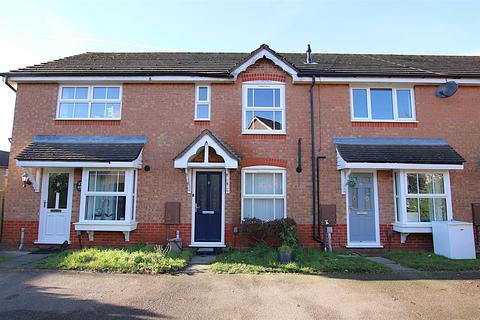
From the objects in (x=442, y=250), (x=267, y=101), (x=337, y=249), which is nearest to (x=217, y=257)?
(x=337, y=249)

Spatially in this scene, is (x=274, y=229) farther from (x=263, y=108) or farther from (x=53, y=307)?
(x=53, y=307)

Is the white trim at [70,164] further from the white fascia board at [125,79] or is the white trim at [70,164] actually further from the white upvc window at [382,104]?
the white upvc window at [382,104]

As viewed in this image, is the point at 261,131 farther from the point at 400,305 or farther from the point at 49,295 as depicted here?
the point at 49,295

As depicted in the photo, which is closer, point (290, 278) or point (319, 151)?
point (290, 278)

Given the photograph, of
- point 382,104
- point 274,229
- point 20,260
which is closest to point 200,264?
point 274,229

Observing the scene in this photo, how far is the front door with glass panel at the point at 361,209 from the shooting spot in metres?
9.34

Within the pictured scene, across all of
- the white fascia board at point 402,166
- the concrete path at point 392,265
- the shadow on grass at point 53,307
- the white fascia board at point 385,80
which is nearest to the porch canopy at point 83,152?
the shadow on grass at point 53,307

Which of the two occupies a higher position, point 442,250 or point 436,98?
point 436,98

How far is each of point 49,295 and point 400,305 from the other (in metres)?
5.92

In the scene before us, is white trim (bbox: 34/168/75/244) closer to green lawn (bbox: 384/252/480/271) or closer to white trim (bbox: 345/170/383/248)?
white trim (bbox: 345/170/383/248)

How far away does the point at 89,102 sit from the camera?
10008 millimetres

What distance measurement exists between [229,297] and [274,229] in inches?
134

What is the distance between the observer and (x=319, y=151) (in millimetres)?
9602

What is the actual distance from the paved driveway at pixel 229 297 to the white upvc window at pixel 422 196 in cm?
268
